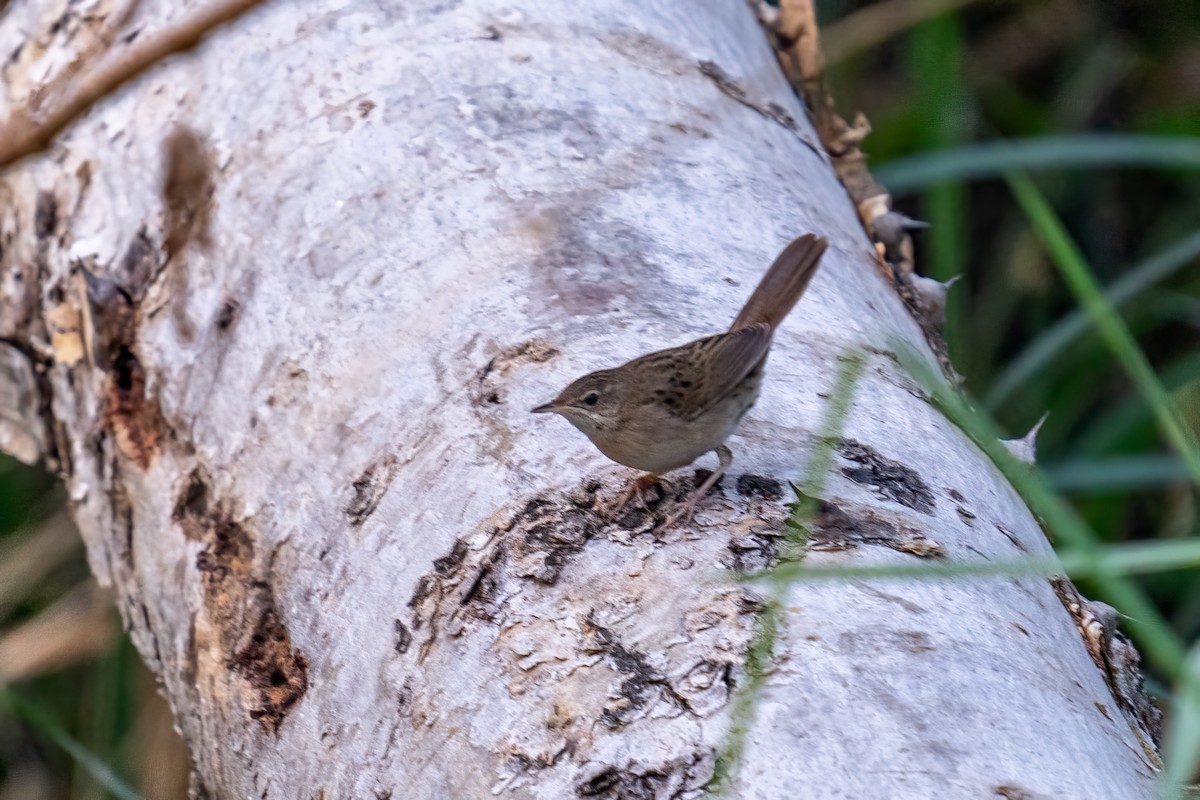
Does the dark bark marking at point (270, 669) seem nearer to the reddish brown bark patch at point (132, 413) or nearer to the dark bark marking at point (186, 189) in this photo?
the reddish brown bark patch at point (132, 413)

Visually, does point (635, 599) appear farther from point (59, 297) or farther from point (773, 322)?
point (59, 297)

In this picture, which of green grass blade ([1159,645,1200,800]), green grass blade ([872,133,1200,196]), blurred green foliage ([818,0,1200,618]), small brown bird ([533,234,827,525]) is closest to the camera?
green grass blade ([1159,645,1200,800])

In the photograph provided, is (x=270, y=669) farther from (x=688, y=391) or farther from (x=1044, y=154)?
(x=1044, y=154)

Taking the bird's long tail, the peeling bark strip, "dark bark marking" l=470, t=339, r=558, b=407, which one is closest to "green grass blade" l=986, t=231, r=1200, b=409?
the bird's long tail

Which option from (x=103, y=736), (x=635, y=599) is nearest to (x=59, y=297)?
(x=103, y=736)

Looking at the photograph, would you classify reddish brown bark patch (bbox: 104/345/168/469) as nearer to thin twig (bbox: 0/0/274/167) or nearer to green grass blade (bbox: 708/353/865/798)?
thin twig (bbox: 0/0/274/167)

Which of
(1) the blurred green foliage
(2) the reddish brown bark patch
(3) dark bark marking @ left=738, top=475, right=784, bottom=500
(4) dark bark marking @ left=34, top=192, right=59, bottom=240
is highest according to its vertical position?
(4) dark bark marking @ left=34, top=192, right=59, bottom=240
